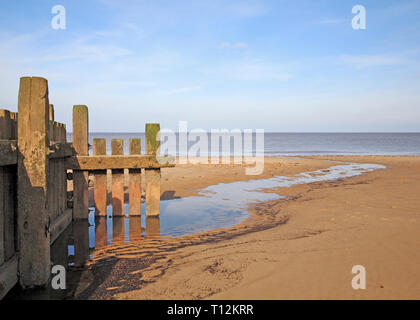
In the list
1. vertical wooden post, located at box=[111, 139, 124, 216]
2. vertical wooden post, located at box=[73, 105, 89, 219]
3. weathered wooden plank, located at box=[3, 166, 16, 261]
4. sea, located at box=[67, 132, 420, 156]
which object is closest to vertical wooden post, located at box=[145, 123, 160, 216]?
vertical wooden post, located at box=[111, 139, 124, 216]

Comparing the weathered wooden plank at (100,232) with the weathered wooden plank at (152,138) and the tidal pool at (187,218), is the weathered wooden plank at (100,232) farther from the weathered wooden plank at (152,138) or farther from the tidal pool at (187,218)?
the weathered wooden plank at (152,138)

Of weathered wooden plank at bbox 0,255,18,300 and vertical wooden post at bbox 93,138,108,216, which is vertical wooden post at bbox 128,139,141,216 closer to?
vertical wooden post at bbox 93,138,108,216

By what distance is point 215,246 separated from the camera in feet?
16.8

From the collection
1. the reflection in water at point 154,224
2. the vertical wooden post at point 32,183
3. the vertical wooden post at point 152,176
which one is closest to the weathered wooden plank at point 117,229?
the reflection in water at point 154,224

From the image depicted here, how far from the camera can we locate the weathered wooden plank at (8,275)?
11.1 feet

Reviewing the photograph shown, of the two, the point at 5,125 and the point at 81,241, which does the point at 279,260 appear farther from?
the point at 5,125

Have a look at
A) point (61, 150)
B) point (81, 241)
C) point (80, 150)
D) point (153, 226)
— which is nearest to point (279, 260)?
point (153, 226)

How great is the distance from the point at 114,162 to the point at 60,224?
157cm

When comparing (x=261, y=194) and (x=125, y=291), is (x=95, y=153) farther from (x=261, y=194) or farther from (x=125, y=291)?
(x=261, y=194)

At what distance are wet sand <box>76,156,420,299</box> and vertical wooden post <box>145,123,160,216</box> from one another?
1506 mm

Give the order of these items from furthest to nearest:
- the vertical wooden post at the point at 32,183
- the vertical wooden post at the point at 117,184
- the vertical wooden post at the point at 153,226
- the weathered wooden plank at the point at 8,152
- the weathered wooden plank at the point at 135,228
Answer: the vertical wooden post at the point at 117,184
the vertical wooden post at the point at 153,226
the weathered wooden plank at the point at 135,228
the vertical wooden post at the point at 32,183
the weathered wooden plank at the point at 8,152

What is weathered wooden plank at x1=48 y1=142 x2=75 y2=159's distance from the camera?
4791 mm

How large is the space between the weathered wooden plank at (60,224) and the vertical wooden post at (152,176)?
63.2 inches

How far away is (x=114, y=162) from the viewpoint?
652 centimetres
